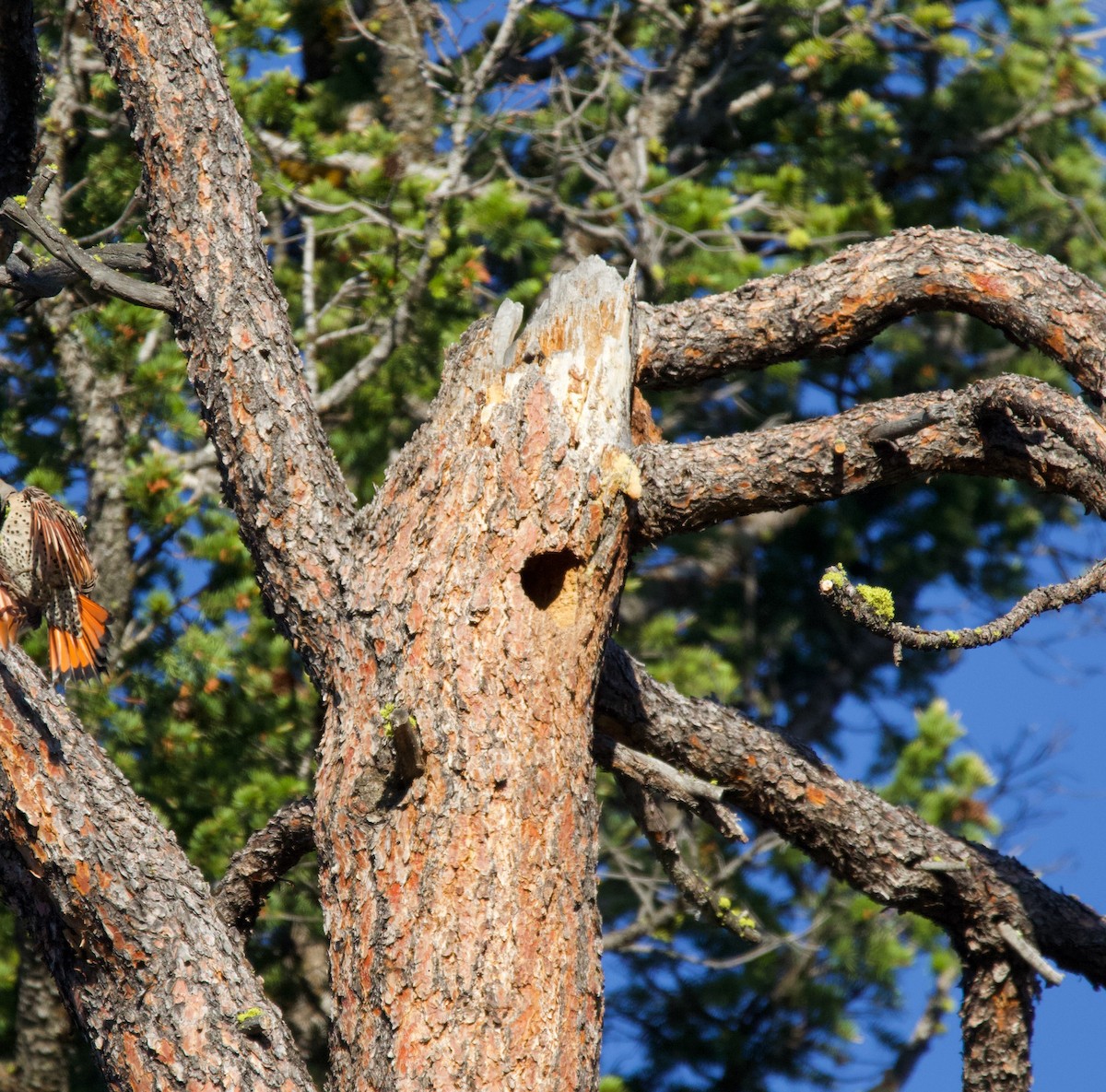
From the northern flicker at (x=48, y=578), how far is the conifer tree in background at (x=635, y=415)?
0.39 feet

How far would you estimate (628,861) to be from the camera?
5.73m

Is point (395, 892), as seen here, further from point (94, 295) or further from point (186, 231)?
point (94, 295)

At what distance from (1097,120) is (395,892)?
25.9ft

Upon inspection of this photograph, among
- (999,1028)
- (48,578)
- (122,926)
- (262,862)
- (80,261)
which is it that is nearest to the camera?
(122,926)

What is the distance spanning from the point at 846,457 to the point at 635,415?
1.79ft

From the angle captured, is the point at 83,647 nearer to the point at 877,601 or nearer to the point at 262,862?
the point at 262,862

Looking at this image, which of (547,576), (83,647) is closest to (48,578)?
(83,647)

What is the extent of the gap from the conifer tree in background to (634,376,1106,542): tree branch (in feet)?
0.03

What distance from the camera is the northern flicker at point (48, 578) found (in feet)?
9.00

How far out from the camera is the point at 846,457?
3.05m

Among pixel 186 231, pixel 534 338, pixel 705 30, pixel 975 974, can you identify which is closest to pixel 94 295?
pixel 186 231

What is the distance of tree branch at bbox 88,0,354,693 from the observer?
9.71ft

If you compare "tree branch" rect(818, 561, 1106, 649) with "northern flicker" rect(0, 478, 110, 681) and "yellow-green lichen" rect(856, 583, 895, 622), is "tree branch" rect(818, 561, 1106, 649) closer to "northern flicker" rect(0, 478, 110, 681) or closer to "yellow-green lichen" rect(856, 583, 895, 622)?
"yellow-green lichen" rect(856, 583, 895, 622)

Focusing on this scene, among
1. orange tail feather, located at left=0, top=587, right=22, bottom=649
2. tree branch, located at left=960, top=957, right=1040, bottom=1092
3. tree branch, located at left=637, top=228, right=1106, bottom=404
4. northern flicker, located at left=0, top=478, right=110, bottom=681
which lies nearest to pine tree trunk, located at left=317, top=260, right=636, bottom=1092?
tree branch, located at left=637, top=228, right=1106, bottom=404
